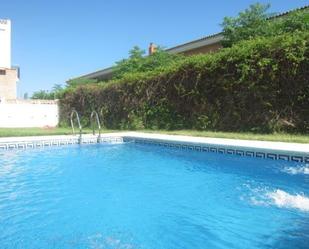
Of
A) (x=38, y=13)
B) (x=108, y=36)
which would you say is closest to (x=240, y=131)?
(x=38, y=13)

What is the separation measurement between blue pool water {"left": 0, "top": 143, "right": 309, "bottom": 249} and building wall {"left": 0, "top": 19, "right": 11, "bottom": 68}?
40971mm

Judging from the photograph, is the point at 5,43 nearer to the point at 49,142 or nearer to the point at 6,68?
the point at 6,68

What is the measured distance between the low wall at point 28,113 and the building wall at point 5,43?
24.7 m

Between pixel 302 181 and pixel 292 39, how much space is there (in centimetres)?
672

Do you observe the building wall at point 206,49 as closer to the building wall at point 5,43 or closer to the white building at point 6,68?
the white building at point 6,68

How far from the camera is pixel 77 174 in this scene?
888 cm

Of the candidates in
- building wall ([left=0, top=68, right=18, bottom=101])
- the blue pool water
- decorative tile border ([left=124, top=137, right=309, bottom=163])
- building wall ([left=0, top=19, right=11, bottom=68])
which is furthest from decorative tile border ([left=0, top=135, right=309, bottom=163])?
building wall ([left=0, top=19, right=11, bottom=68])

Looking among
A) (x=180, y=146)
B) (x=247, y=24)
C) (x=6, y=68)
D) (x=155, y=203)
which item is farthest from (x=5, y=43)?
(x=155, y=203)

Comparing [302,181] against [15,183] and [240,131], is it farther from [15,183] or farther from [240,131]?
[240,131]

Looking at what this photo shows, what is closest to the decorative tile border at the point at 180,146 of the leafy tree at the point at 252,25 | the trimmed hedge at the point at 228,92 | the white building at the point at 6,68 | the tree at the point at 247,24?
the trimmed hedge at the point at 228,92

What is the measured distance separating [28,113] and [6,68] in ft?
79.0

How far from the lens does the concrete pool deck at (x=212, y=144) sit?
9.25m

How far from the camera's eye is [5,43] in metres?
47.9

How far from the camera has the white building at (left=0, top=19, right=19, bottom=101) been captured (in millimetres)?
46250
